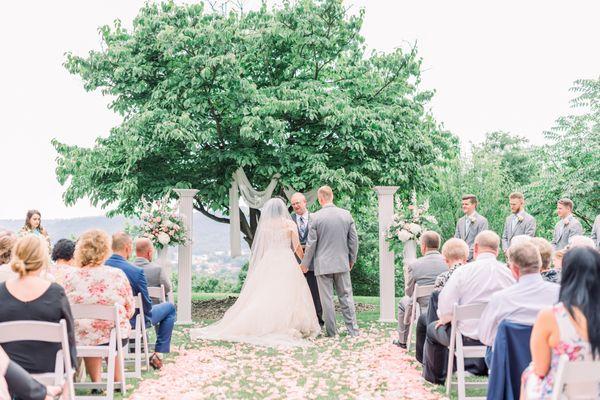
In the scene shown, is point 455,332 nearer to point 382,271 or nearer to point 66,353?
point 66,353

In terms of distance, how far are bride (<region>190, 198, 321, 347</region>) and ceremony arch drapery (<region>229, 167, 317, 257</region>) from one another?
11.6 feet

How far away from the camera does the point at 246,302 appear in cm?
980

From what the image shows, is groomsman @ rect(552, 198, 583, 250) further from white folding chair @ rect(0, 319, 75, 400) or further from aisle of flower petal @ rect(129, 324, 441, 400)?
white folding chair @ rect(0, 319, 75, 400)

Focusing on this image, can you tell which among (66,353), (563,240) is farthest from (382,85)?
(66,353)

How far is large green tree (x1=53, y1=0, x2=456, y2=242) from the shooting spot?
1304 cm

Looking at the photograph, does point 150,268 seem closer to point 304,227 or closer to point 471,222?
point 304,227

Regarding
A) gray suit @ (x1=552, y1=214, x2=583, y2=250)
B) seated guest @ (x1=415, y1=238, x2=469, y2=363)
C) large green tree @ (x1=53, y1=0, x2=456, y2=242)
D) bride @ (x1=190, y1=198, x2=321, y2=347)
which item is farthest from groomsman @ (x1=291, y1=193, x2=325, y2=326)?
gray suit @ (x1=552, y1=214, x2=583, y2=250)

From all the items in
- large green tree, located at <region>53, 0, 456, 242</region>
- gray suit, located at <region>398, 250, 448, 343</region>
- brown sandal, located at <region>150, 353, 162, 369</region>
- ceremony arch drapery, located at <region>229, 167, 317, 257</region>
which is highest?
large green tree, located at <region>53, 0, 456, 242</region>

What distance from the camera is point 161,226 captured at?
1184cm

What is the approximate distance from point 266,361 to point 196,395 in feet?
6.60

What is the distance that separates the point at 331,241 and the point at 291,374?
3254mm

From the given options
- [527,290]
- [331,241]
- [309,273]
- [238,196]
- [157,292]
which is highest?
[238,196]

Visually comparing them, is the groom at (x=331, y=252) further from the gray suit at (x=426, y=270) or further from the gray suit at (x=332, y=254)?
the gray suit at (x=426, y=270)

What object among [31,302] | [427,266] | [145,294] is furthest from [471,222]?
[31,302]
